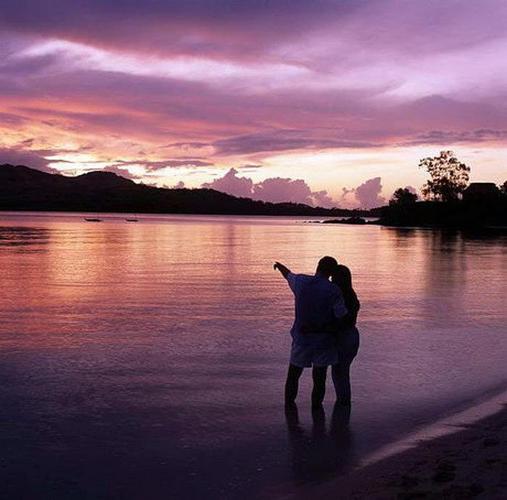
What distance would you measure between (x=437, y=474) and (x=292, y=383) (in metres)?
2.74

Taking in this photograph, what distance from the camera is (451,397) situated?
908 centimetres

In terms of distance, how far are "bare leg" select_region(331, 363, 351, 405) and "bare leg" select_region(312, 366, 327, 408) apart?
188 mm

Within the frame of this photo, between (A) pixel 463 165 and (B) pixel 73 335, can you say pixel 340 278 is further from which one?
(A) pixel 463 165

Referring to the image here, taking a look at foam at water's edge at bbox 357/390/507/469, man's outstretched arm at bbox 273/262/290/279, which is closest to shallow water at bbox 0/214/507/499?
foam at water's edge at bbox 357/390/507/469

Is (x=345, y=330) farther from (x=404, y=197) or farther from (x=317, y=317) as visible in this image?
(x=404, y=197)

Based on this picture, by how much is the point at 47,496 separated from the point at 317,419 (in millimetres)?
3374

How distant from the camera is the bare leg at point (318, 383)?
26.0 ft

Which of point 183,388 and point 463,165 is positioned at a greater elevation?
point 463,165

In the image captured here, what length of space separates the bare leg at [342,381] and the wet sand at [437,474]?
136cm

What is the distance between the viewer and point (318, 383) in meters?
8.05

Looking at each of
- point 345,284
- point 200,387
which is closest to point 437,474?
point 345,284

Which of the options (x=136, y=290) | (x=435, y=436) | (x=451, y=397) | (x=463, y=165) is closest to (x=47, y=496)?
(x=435, y=436)

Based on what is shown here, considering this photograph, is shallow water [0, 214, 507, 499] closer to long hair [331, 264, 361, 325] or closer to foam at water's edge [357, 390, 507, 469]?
foam at water's edge [357, 390, 507, 469]

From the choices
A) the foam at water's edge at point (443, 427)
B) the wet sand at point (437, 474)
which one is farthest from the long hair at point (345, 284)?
the wet sand at point (437, 474)
